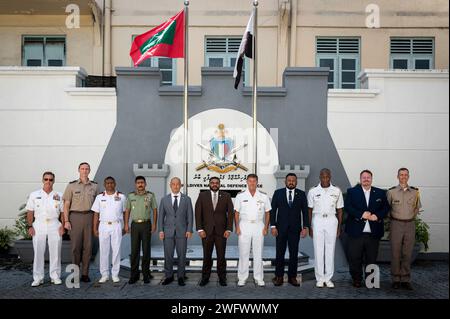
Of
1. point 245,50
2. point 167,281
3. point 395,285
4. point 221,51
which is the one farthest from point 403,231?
point 221,51

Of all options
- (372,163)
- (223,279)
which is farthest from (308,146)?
(223,279)

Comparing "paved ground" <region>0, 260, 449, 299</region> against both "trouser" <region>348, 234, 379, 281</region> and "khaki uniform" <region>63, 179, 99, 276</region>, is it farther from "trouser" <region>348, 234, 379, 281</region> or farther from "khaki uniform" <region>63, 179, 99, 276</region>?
"khaki uniform" <region>63, 179, 99, 276</region>

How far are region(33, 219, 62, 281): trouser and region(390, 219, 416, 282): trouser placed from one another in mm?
5292

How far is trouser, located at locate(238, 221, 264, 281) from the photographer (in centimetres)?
836

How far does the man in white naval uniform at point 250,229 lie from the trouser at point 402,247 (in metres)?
2.02

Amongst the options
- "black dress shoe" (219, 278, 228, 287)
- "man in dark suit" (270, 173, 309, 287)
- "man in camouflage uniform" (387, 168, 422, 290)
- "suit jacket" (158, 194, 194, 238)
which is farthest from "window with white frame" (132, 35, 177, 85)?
"man in camouflage uniform" (387, 168, 422, 290)

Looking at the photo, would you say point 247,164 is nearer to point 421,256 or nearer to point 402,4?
point 421,256

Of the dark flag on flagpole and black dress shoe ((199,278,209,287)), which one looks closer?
black dress shoe ((199,278,209,287))

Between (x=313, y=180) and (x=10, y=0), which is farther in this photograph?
(x=10, y=0)

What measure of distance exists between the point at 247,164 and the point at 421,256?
13.3 ft

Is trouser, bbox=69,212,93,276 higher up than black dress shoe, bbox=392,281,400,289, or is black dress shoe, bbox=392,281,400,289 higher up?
trouser, bbox=69,212,93,276

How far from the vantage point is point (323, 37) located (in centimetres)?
1439

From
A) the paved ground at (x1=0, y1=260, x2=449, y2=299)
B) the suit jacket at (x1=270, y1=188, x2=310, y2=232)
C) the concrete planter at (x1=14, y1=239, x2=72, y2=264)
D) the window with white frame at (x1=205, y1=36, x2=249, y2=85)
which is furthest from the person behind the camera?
the window with white frame at (x1=205, y1=36, x2=249, y2=85)

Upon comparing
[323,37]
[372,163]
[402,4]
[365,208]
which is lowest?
[365,208]
